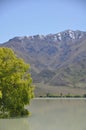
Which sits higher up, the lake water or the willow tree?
the willow tree

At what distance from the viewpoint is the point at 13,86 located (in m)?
51.4

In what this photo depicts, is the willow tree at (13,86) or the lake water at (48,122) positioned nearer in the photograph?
the lake water at (48,122)

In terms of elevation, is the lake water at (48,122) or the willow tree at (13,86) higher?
the willow tree at (13,86)

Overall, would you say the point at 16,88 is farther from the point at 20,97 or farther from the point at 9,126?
the point at 9,126

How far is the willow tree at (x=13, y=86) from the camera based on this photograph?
5000 centimetres

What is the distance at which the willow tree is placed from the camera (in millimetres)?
50000

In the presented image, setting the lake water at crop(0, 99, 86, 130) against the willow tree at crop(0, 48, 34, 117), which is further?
the willow tree at crop(0, 48, 34, 117)

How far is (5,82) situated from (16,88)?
1701 millimetres

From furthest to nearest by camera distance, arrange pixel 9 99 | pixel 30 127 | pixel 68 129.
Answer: pixel 9 99, pixel 30 127, pixel 68 129

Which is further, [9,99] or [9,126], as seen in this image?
[9,99]

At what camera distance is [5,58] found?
52781 millimetres

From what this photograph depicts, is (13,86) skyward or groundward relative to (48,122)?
skyward

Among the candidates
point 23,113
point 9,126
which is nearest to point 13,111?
point 23,113

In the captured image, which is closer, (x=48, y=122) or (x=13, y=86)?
(x=48, y=122)
